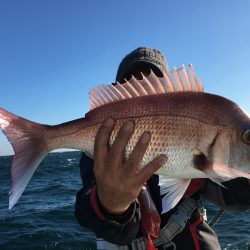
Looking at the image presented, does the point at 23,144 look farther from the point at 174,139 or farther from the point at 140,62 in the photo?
the point at 140,62

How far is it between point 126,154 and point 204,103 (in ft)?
2.04

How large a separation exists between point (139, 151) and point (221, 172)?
0.52 meters

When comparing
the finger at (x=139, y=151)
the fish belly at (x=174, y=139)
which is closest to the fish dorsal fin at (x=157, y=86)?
the fish belly at (x=174, y=139)

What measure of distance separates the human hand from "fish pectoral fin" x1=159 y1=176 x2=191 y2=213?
201 millimetres

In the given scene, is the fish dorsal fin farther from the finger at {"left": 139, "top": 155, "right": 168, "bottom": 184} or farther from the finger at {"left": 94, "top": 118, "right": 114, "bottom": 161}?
the finger at {"left": 139, "top": 155, "right": 168, "bottom": 184}

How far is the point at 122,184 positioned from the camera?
92.9 inches

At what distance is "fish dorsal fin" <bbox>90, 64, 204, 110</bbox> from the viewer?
2.42m

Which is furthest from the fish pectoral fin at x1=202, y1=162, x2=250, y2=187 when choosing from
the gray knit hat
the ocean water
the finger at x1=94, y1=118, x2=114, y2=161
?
the ocean water

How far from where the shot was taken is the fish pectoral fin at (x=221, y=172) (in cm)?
212

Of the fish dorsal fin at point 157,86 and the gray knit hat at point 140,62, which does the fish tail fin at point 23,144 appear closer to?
the fish dorsal fin at point 157,86

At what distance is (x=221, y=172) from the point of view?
213 cm

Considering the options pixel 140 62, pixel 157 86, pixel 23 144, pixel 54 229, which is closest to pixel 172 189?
pixel 157 86

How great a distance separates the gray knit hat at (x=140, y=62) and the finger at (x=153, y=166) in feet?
5.56

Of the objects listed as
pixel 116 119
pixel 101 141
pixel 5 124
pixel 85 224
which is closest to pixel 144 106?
pixel 116 119
